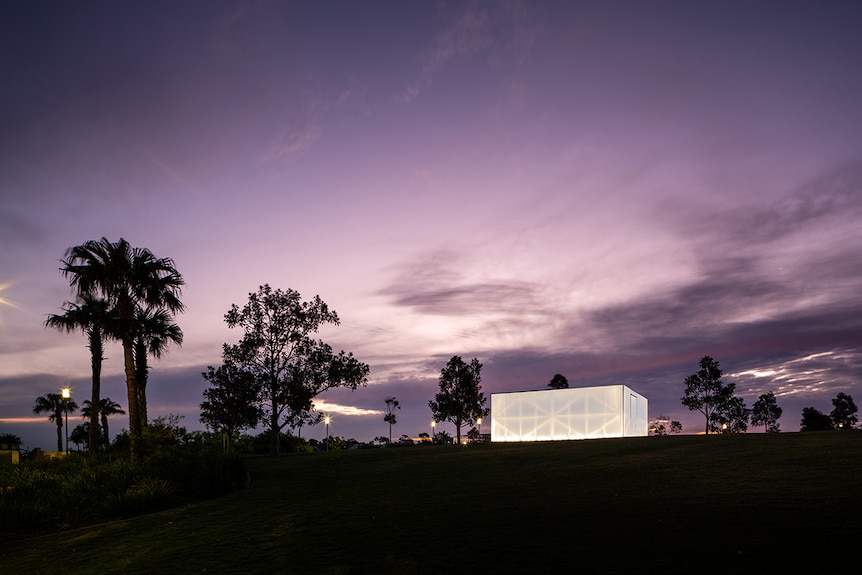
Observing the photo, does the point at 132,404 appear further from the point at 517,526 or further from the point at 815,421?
the point at 815,421

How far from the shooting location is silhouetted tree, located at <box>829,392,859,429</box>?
87.1 m

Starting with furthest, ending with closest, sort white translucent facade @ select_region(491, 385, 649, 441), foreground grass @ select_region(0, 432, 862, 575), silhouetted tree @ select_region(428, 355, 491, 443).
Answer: silhouetted tree @ select_region(428, 355, 491, 443)
white translucent facade @ select_region(491, 385, 649, 441)
foreground grass @ select_region(0, 432, 862, 575)

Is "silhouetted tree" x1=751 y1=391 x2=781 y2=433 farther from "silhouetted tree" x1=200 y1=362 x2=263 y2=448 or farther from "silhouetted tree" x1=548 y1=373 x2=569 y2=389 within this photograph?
"silhouetted tree" x1=200 y1=362 x2=263 y2=448

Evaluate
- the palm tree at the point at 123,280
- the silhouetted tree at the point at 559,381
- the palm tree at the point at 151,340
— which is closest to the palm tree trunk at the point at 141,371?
the palm tree at the point at 151,340

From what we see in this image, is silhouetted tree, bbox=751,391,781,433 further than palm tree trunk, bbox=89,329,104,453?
Yes

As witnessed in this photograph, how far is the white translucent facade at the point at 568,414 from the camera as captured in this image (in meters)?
40.1

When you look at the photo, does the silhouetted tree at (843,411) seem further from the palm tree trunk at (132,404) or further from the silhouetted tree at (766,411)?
the palm tree trunk at (132,404)

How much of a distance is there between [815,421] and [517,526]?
88559mm

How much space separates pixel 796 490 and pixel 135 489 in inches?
711

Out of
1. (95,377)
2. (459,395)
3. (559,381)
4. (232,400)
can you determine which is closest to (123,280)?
(95,377)

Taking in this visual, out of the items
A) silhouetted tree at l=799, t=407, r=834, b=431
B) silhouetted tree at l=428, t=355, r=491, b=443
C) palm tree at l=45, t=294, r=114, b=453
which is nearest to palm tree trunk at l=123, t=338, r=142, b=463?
palm tree at l=45, t=294, r=114, b=453

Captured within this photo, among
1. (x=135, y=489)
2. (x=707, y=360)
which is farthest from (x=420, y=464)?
(x=707, y=360)

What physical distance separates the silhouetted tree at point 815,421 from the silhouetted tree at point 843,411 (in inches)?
155

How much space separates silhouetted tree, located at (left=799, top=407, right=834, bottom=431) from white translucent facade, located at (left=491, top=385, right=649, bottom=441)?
48.3 metres
